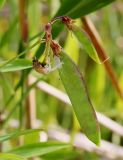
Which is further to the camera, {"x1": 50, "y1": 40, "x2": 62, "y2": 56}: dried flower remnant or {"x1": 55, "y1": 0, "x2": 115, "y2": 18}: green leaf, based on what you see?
{"x1": 55, "y1": 0, "x2": 115, "y2": 18}: green leaf

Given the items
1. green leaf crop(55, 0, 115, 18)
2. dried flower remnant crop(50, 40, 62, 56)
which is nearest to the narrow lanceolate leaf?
dried flower remnant crop(50, 40, 62, 56)

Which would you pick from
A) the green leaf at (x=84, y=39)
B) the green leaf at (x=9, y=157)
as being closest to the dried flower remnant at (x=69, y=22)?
the green leaf at (x=84, y=39)

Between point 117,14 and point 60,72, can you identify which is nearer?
point 60,72

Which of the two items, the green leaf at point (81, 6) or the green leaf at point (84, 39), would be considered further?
the green leaf at point (81, 6)

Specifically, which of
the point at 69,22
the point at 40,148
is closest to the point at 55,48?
the point at 69,22

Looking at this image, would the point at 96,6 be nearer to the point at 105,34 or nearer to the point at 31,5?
the point at 31,5

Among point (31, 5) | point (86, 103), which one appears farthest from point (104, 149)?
point (86, 103)

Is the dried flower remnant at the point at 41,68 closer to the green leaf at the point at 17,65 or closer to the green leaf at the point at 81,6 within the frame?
the green leaf at the point at 17,65

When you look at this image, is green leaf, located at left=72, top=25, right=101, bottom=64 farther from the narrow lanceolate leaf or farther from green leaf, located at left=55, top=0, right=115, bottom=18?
green leaf, located at left=55, top=0, right=115, bottom=18
